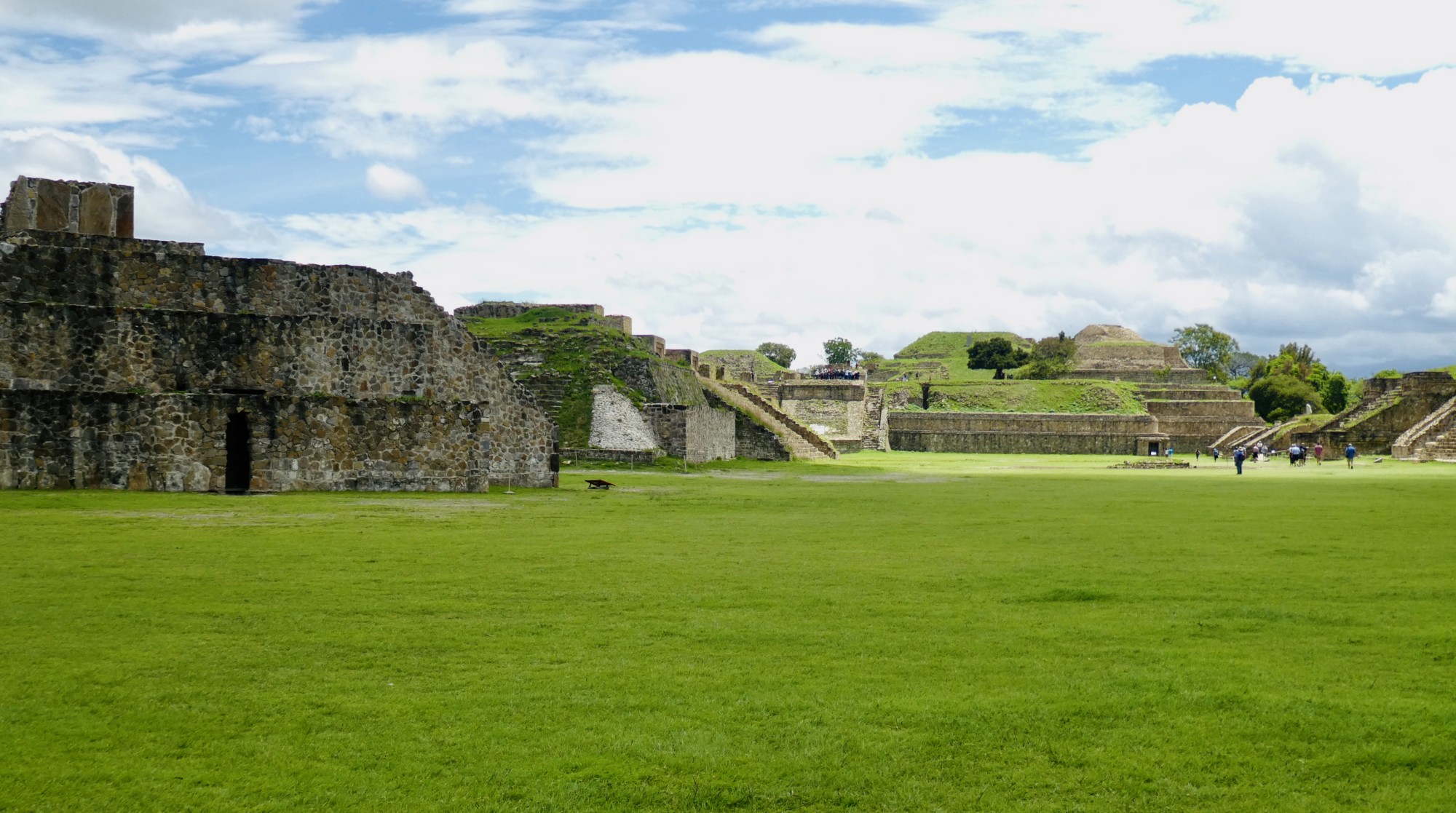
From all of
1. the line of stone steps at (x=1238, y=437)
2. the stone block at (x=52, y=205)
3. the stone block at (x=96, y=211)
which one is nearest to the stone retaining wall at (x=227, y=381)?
→ the stone block at (x=52, y=205)

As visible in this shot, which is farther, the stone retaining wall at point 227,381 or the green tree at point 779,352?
the green tree at point 779,352

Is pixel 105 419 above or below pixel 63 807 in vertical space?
above

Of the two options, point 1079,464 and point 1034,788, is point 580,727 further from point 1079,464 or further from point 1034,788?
point 1079,464

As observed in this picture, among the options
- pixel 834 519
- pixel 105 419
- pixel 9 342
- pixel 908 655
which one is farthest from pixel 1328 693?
pixel 9 342

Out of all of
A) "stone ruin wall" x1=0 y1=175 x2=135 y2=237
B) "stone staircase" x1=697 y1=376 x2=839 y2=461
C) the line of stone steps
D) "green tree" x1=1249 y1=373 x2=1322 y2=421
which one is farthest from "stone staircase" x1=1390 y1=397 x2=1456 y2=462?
"stone ruin wall" x1=0 y1=175 x2=135 y2=237

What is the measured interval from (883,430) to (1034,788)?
60.4 m

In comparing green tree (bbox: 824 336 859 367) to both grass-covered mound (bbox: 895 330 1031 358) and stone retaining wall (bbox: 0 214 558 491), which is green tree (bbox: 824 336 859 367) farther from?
stone retaining wall (bbox: 0 214 558 491)

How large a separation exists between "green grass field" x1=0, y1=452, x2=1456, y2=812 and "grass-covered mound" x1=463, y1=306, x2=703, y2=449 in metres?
20.0

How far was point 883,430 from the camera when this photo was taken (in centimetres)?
6538

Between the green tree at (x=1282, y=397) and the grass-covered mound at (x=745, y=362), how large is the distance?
29.5 metres

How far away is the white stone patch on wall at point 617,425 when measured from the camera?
33.5 meters

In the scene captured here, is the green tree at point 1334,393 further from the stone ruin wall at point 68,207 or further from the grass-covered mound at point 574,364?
the stone ruin wall at point 68,207

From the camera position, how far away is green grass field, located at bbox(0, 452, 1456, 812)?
5398 mm

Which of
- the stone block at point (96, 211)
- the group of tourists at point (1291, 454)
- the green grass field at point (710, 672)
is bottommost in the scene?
the green grass field at point (710, 672)
